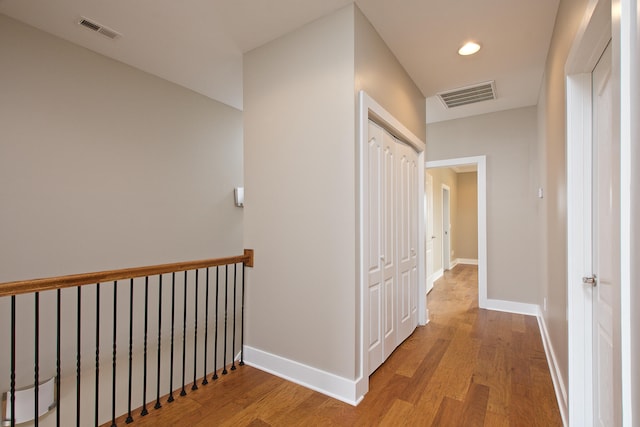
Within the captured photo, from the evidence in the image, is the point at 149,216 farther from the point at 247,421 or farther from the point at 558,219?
the point at 558,219

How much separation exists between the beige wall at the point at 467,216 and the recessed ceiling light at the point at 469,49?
6410 mm

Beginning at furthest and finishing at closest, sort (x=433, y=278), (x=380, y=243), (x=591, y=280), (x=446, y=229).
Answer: (x=446, y=229), (x=433, y=278), (x=380, y=243), (x=591, y=280)

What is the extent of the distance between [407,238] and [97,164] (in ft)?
9.70

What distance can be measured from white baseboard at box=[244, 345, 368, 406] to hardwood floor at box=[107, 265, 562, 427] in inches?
1.9

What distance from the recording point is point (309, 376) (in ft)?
7.19

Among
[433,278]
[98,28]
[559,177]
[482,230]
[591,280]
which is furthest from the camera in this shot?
[433,278]

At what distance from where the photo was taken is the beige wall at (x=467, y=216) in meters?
8.38

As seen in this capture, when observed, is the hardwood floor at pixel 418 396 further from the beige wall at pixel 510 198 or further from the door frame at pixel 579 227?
the beige wall at pixel 510 198

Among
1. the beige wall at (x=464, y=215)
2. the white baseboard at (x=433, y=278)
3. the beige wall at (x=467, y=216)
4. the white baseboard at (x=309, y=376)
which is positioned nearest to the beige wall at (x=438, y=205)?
the white baseboard at (x=433, y=278)

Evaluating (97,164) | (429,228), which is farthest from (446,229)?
(97,164)

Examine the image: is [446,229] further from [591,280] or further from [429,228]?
[591,280]

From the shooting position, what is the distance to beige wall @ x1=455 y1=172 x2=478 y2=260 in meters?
8.38

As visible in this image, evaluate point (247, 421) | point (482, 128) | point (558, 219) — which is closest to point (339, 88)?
point (558, 219)

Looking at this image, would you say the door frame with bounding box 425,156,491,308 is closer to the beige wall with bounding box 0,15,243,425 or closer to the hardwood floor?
the hardwood floor
